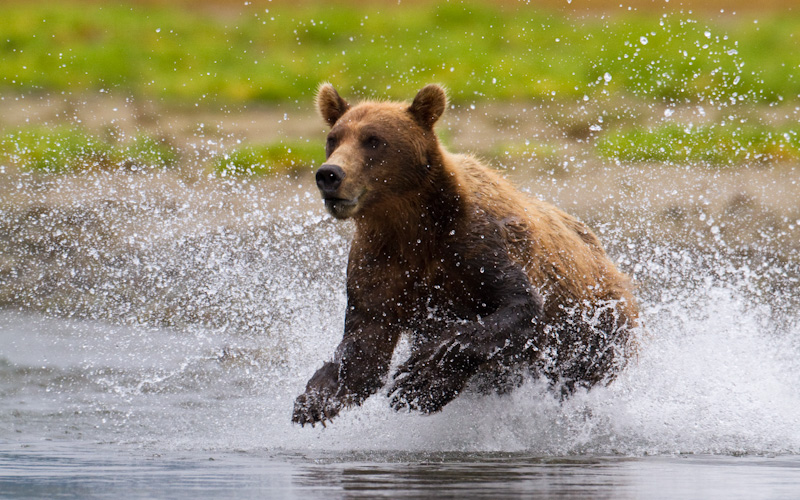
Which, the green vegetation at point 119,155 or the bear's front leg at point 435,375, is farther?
the green vegetation at point 119,155

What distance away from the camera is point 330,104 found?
21.9 feet

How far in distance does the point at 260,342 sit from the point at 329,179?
352 cm

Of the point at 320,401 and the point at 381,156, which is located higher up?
the point at 381,156

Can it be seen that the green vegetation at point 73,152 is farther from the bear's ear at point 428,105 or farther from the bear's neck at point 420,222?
the bear's neck at point 420,222

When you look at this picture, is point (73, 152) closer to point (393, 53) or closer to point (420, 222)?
point (393, 53)

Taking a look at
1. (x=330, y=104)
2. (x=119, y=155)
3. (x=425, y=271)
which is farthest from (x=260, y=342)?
(x=119, y=155)

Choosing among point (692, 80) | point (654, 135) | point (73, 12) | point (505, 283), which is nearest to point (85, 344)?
point (505, 283)

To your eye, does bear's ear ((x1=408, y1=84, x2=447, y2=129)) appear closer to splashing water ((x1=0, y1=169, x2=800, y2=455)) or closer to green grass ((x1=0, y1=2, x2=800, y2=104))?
splashing water ((x1=0, y1=169, x2=800, y2=455))

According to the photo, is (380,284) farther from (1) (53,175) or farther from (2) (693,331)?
(1) (53,175)

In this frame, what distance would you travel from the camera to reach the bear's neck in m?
6.24

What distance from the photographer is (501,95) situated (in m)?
15.1

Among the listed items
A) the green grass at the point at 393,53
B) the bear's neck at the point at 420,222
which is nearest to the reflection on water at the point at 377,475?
the bear's neck at the point at 420,222

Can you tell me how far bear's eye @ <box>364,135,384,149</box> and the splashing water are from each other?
1368 mm

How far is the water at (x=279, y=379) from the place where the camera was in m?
4.95
